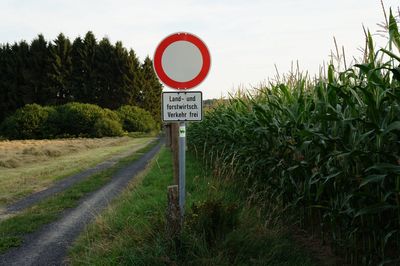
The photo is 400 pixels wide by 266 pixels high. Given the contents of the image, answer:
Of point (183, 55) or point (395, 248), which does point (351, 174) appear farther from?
point (183, 55)

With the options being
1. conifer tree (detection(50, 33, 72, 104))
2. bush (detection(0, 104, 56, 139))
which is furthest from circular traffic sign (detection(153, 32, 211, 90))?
conifer tree (detection(50, 33, 72, 104))

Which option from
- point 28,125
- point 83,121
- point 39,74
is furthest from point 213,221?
point 39,74

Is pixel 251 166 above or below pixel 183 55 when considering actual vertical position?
below

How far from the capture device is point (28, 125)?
158 feet

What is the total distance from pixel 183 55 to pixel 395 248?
3.22m

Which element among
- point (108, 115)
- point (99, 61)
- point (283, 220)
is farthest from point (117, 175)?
point (99, 61)

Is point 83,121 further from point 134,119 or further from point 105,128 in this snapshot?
point 134,119

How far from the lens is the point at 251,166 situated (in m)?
6.95

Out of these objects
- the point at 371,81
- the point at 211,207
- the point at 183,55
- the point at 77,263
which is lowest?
the point at 77,263

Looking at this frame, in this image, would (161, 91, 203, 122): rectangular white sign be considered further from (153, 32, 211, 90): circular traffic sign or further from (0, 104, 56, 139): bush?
(0, 104, 56, 139): bush

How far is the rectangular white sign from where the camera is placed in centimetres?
527

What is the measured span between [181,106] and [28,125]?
46.9 meters

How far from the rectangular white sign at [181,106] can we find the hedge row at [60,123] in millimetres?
45302

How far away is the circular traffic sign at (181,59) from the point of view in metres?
5.28
